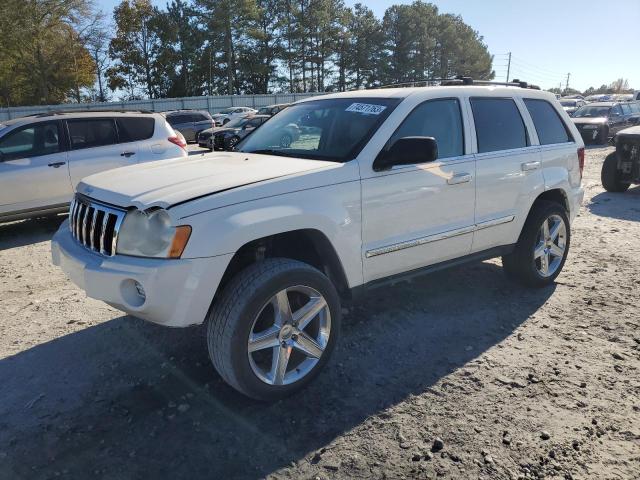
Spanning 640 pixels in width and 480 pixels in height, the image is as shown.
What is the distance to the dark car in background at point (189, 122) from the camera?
75.6 feet

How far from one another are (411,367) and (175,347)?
1.71m

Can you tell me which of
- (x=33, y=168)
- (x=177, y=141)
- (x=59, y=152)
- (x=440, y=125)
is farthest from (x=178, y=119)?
(x=440, y=125)

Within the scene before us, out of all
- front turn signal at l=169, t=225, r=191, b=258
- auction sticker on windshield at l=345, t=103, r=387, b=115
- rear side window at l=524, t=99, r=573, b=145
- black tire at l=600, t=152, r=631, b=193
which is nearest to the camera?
front turn signal at l=169, t=225, r=191, b=258

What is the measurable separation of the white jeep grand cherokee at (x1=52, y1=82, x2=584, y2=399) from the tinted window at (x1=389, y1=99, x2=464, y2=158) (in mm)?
12

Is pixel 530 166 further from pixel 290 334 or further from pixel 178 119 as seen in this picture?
pixel 178 119

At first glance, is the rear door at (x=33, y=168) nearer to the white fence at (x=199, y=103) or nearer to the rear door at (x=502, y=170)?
the rear door at (x=502, y=170)

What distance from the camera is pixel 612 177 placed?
32.0 feet

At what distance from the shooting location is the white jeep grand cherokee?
9.01 feet

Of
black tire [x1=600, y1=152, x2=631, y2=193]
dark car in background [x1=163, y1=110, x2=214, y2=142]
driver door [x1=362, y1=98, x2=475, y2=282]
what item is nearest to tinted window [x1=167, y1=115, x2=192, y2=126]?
dark car in background [x1=163, y1=110, x2=214, y2=142]

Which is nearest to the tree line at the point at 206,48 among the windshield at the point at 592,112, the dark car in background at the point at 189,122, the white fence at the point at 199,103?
the white fence at the point at 199,103

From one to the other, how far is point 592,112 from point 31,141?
64.2 ft

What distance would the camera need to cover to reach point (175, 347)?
12.3 ft

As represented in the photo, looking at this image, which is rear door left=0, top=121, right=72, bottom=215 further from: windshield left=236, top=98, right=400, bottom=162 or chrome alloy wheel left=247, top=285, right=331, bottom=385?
chrome alloy wheel left=247, top=285, right=331, bottom=385

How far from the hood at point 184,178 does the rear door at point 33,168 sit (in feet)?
13.5
